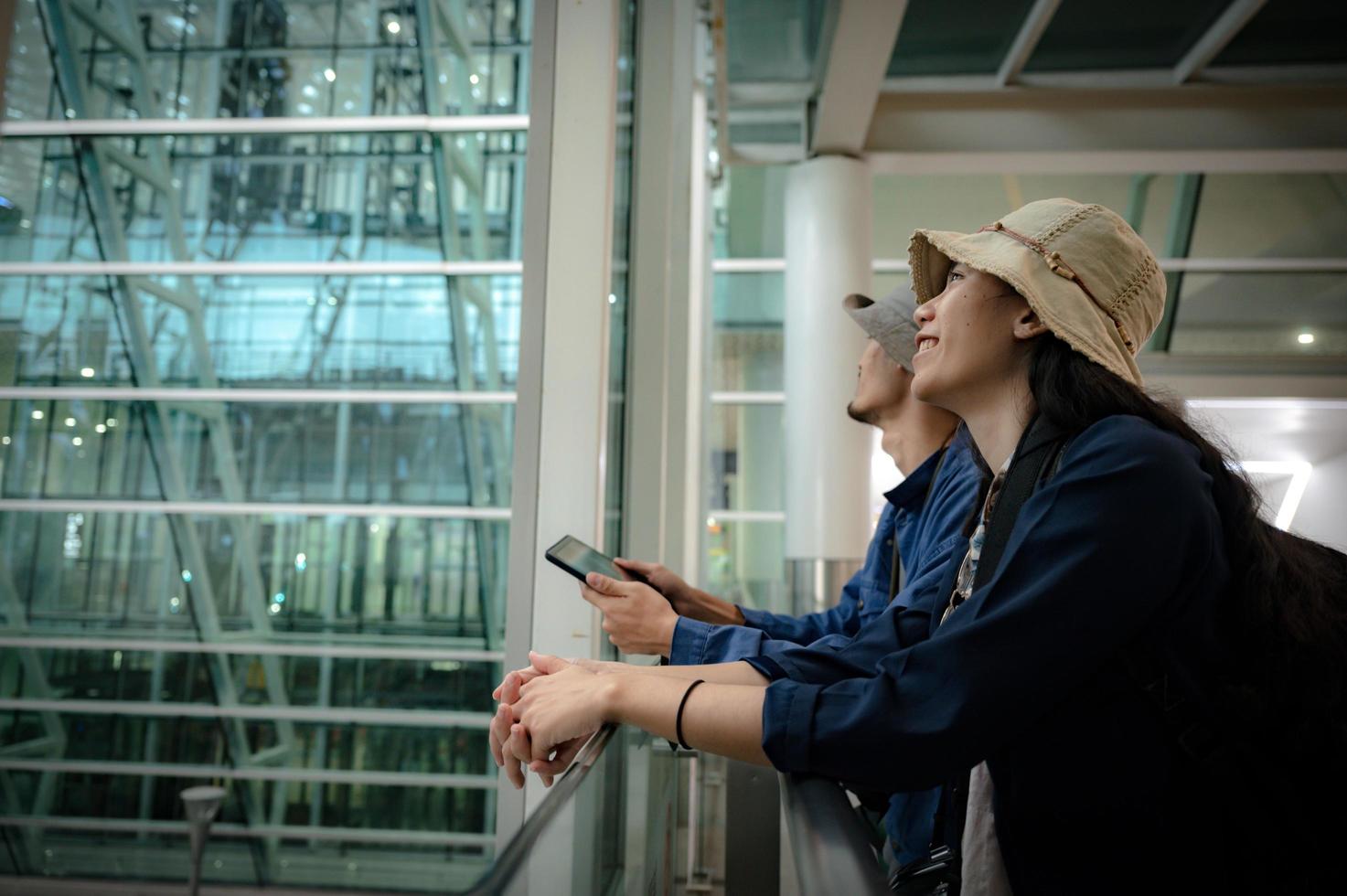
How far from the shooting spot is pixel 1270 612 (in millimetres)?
1010

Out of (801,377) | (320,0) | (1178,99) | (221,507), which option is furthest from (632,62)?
(1178,99)

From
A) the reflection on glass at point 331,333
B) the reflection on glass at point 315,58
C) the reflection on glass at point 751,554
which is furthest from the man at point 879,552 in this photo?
the reflection on glass at point 751,554

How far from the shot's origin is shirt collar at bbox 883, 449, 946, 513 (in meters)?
2.00

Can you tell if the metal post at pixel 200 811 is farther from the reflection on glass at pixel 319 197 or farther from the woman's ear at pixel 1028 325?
the reflection on glass at pixel 319 197

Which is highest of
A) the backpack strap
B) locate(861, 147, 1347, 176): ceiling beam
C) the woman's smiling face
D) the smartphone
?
locate(861, 147, 1347, 176): ceiling beam

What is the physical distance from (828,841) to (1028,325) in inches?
31.2

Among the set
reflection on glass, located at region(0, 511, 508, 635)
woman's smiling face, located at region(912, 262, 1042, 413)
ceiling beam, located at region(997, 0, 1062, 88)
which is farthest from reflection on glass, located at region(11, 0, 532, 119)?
woman's smiling face, located at region(912, 262, 1042, 413)

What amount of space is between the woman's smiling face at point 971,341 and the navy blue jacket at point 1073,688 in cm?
29

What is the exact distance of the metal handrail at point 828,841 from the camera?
73 cm

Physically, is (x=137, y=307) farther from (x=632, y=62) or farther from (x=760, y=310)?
(x=632, y=62)

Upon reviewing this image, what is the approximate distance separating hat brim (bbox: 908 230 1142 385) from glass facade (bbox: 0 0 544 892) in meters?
3.96

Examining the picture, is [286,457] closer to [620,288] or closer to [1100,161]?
[620,288]

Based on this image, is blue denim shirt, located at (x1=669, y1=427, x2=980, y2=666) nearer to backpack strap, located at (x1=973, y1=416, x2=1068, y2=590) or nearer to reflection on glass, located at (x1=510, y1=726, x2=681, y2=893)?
reflection on glass, located at (x1=510, y1=726, x2=681, y2=893)

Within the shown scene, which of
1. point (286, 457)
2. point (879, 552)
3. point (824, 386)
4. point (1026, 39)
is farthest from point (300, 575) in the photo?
point (879, 552)
